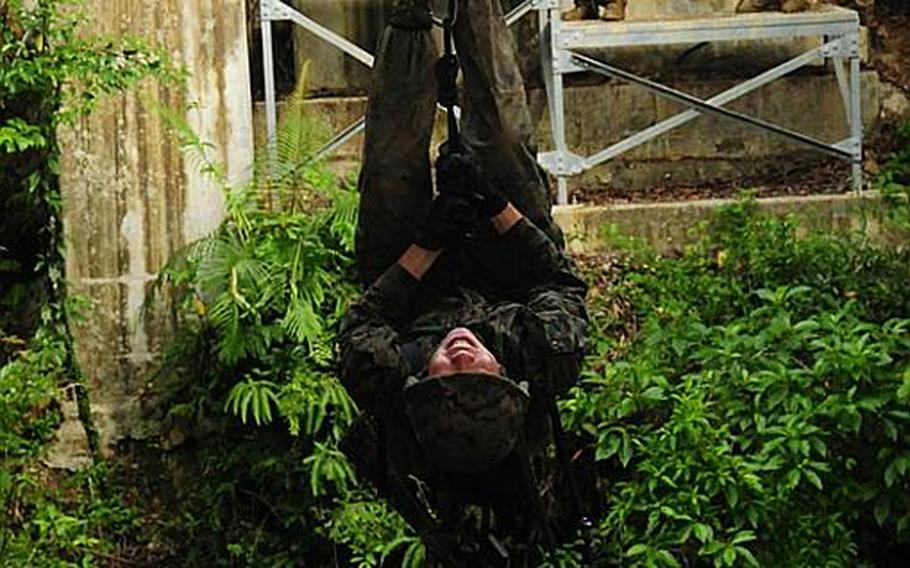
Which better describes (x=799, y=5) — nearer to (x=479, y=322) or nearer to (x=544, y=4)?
(x=544, y=4)

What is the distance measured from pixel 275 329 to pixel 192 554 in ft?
2.78

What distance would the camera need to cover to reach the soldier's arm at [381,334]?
127 inches

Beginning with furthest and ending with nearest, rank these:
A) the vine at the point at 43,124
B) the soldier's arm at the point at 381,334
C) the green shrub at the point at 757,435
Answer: the vine at the point at 43,124 < the green shrub at the point at 757,435 < the soldier's arm at the point at 381,334

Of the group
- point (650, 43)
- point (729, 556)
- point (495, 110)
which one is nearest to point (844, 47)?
point (650, 43)

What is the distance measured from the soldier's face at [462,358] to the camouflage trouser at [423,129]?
1.07ft

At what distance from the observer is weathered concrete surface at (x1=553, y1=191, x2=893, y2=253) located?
6.38m

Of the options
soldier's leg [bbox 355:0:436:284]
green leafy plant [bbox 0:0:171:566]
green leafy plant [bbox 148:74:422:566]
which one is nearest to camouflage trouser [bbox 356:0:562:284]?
soldier's leg [bbox 355:0:436:284]

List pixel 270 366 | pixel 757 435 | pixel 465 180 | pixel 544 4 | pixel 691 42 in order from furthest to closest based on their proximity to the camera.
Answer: pixel 691 42
pixel 544 4
pixel 270 366
pixel 757 435
pixel 465 180

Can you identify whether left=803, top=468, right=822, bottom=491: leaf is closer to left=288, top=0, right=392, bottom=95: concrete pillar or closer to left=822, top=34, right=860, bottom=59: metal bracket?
left=822, top=34, right=860, bottom=59: metal bracket

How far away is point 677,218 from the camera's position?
644 centimetres

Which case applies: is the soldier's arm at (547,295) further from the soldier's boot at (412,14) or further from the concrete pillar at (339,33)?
the concrete pillar at (339,33)

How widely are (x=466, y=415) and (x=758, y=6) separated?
4.83 m

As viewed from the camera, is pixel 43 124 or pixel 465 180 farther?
pixel 43 124

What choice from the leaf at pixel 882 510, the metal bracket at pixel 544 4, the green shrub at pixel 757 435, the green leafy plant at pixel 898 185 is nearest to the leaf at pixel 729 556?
the green shrub at pixel 757 435
